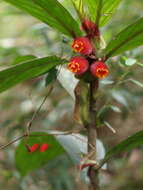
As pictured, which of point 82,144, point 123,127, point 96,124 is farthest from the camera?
point 123,127

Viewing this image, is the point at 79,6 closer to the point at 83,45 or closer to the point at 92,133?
the point at 83,45

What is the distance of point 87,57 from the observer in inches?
29.8

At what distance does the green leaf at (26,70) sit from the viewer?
0.75 m

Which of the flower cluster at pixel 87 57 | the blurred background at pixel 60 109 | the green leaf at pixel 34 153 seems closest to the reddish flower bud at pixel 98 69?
the flower cluster at pixel 87 57

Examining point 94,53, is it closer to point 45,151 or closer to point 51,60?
point 51,60

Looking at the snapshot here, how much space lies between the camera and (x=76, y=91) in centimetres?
80

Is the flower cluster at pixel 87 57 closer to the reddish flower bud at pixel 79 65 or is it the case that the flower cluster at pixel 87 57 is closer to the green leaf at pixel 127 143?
the reddish flower bud at pixel 79 65

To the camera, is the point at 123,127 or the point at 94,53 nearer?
the point at 94,53

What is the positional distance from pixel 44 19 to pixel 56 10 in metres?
0.05

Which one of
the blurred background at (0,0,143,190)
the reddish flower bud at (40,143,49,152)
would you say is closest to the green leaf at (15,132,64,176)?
the reddish flower bud at (40,143,49,152)

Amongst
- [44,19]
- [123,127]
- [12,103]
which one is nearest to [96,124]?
[44,19]

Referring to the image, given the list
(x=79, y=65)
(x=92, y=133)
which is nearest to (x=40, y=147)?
(x=92, y=133)

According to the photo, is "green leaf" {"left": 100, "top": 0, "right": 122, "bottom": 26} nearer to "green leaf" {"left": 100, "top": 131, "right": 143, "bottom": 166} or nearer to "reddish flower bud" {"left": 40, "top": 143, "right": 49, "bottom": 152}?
"green leaf" {"left": 100, "top": 131, "right": 143, "bottom": 166}

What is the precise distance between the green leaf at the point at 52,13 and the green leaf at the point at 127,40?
0.07 metres
